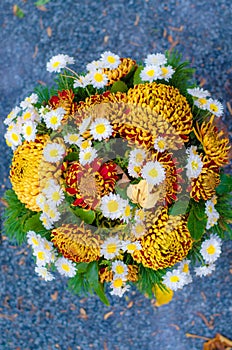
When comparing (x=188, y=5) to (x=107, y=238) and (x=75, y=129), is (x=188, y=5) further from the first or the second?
(x=107, y=238)

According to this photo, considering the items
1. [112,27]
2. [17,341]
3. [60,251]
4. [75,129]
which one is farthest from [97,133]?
[17,341]

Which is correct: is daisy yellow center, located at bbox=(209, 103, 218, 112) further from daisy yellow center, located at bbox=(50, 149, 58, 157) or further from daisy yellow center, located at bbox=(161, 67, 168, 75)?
daisy yellow center, located at bbox=(50, 149, 58, 157)

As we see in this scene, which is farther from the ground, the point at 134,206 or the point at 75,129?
the point at 75,129

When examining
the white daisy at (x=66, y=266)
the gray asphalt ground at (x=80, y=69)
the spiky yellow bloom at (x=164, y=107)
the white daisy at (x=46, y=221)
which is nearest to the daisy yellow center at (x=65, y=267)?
the white daisy at (x=66, y=266)

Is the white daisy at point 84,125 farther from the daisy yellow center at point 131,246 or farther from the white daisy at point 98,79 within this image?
the daisy yellow center at point 131,246

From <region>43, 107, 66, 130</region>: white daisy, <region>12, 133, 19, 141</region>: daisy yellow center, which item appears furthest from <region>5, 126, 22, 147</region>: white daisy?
<region>43, 107, 66, 130</region>: white daisy

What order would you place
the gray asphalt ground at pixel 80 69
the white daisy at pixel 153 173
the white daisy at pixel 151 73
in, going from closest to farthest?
1. the white daisy at pixel 153 173
2. the white daisy at pixel 151 73
3. the gray asphalt ground at pixel 80 69
